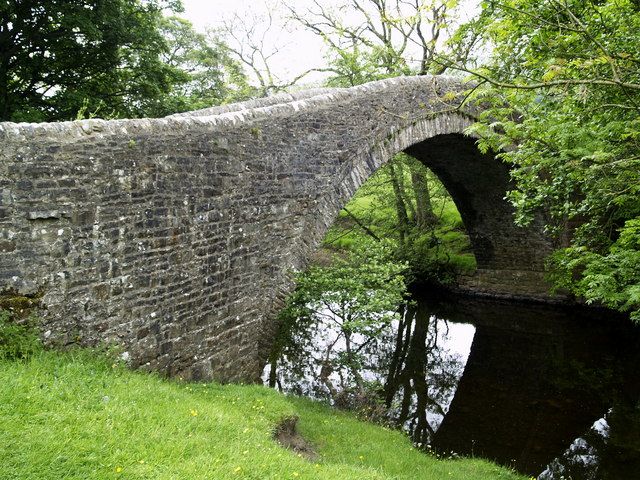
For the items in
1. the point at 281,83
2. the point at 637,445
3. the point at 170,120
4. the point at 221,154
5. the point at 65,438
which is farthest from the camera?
the point at 281,83

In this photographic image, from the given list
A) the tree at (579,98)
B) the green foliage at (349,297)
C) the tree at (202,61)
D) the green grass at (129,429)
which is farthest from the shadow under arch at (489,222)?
the green grass at (129,429)

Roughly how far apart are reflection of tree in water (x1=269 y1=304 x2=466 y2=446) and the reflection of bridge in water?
0.36 meters

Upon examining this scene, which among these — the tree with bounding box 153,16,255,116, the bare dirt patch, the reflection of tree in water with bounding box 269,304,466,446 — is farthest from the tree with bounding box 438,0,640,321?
the tree with bounding box 153,16,255,116

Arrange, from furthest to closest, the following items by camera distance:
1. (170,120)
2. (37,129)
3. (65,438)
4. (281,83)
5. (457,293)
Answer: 1. (281,83)
2. (457,293)
3. (170,120)
4. (37,129)
5. (65,438)

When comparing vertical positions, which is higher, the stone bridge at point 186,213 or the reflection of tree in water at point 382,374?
→ the stone bridge at point 186,213

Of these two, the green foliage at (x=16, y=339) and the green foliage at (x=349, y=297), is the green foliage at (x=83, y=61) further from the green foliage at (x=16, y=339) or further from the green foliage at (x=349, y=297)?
the green foliage at (x=16, y=339)

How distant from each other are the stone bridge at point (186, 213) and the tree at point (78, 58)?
5319 millimetres

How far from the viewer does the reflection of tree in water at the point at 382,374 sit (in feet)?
29.0

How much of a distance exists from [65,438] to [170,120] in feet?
12.3

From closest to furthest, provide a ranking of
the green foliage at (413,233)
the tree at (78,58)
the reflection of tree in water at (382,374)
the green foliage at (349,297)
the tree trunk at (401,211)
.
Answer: the green foliage at (349,297) → the reflection of tree in water at (382,374) → the tree at (78,58) → the tree trunk at (401,211) → the green foliage at (413,233)

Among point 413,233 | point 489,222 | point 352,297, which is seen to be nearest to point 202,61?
point 413,233

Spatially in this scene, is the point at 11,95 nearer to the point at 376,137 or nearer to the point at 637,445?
the point at 376,137

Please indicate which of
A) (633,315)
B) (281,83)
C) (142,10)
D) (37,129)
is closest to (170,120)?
(37,129)

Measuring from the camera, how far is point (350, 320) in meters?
8.48
